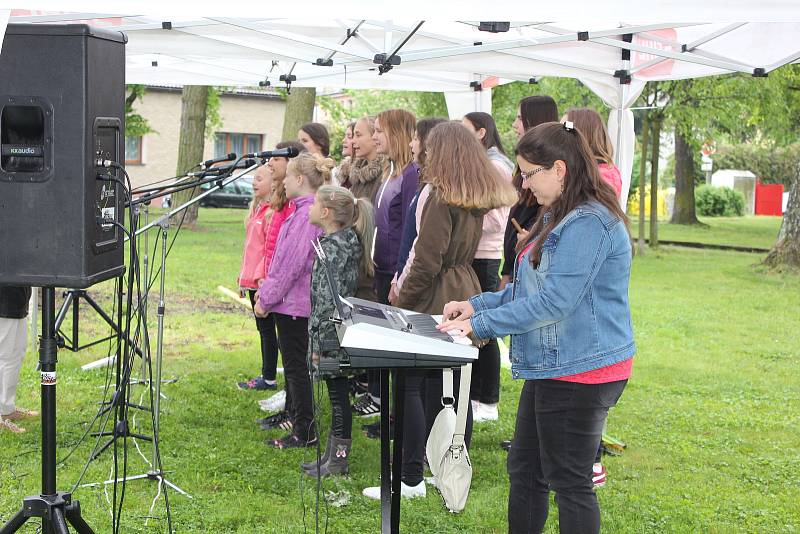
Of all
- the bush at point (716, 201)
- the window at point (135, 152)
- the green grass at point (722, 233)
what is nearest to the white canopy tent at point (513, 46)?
the green grass at point (722, 233)

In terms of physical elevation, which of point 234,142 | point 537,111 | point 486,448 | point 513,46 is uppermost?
point 234,142

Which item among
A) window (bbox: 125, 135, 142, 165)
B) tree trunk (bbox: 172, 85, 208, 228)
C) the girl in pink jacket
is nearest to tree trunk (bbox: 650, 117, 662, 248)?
tree trunk (bbox: 172, 85, 208, 228)

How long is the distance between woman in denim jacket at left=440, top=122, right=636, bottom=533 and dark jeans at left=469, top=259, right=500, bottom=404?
257 cm

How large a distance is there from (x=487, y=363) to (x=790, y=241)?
11142 millimetres

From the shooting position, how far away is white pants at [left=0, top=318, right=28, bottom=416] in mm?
5688

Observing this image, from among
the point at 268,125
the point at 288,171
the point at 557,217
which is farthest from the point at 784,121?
the point at 268,125

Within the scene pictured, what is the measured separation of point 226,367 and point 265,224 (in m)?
1.86

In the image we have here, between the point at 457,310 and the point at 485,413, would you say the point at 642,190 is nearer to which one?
the point at 485,413

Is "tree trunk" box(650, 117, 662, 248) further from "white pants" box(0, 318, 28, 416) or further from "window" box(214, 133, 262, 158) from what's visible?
"window" box(214, 133, 262, 158)

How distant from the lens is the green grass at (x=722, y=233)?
23.0 meters

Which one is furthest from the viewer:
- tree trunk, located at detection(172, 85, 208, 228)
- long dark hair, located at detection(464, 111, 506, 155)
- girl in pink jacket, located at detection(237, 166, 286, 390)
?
tree trunk, located at detection(172, 85, 208, 228)

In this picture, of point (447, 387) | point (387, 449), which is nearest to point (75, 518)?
point (387, 449)

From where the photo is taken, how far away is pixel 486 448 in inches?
224

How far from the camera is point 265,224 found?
21.4 feet
